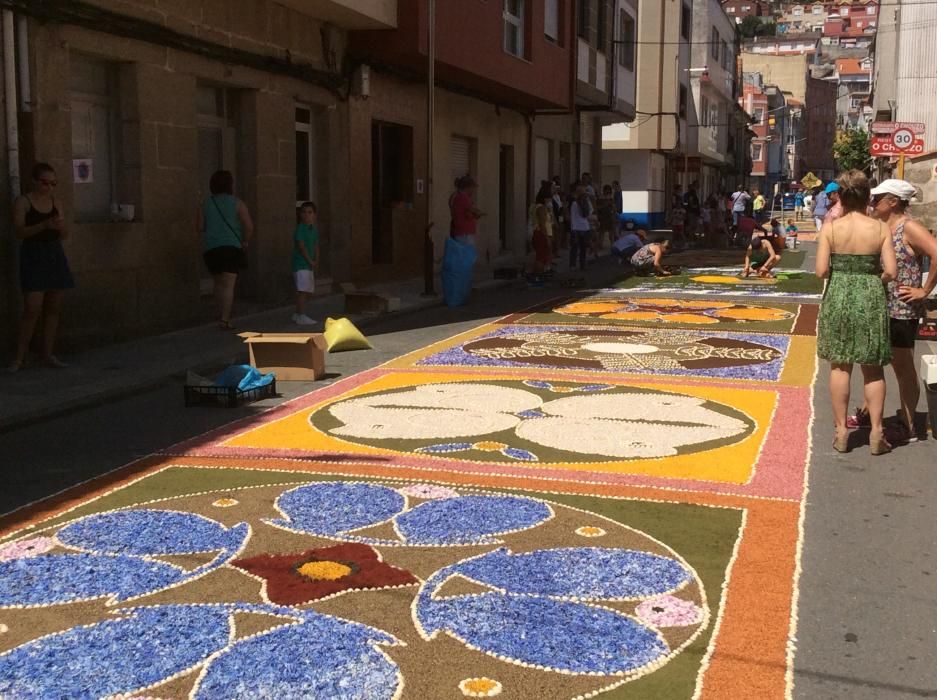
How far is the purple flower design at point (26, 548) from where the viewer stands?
5.00 metres

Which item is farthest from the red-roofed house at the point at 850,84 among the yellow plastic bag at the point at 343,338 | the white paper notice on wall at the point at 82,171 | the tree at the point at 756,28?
the white paper notice on wall at the point at 82,171

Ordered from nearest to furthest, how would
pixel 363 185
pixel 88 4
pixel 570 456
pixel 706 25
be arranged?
pixel 570 456 → pixel 88 4 → pixel 363 185 → pixel 706 25

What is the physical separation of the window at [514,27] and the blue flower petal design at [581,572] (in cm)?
1831

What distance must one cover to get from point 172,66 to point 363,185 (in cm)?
574

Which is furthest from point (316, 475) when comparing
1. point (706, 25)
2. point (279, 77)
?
point (706, 25)

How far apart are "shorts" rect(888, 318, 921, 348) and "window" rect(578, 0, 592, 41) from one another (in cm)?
2296

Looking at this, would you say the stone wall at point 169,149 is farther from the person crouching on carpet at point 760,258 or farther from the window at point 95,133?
the person crouching on carpet at point 760,258

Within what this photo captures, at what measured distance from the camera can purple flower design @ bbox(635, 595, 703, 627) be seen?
4219 millimetres

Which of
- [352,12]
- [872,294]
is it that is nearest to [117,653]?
[872,294]

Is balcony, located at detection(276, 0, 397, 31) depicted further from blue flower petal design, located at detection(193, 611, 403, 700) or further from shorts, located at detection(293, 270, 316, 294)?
blue flower petal design, located at detection(193, 611, 403, 700)

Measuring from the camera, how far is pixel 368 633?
4.09 m

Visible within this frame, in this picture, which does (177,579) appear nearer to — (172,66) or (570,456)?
(570,456)

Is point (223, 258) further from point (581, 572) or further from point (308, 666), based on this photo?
point (308, 666)

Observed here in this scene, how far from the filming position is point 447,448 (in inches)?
283
